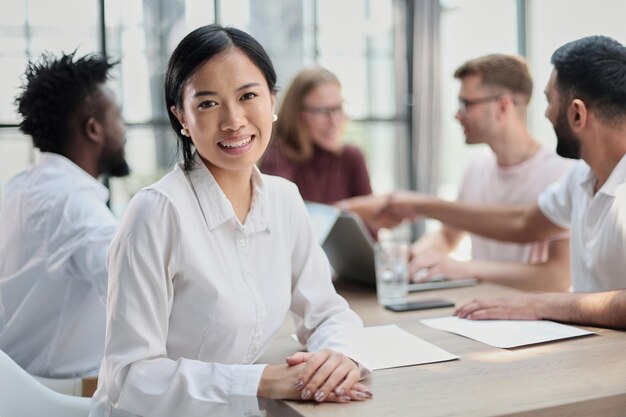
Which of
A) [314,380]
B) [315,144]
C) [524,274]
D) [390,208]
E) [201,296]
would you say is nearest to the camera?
[314,380]

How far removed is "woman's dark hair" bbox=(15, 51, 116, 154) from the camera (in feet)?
7.57

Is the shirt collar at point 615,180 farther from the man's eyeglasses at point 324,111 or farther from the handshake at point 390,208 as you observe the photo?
the man's eyeglasses at point 324,111

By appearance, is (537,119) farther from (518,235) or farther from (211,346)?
(211,346)

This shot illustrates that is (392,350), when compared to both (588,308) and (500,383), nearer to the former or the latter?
(500,383)

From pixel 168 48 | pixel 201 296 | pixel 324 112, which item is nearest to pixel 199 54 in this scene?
pixel 201 296

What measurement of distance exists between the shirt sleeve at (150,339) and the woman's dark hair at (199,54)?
0.22 meters

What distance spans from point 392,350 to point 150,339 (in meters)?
0.53

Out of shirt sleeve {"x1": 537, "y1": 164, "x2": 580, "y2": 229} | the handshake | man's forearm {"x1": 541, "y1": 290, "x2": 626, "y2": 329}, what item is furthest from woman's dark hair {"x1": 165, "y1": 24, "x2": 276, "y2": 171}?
the handshake

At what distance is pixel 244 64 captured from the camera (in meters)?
1.58

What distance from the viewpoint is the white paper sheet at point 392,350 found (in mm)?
1542

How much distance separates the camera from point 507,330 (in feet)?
5.89

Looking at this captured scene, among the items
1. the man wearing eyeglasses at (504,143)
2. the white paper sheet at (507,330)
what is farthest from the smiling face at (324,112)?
the white paper sheet at (507,330)

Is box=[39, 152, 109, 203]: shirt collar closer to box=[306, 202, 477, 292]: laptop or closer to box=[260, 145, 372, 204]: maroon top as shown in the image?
box=[306, 202, 477, 292]: laptop

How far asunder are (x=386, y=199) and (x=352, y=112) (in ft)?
9.69
